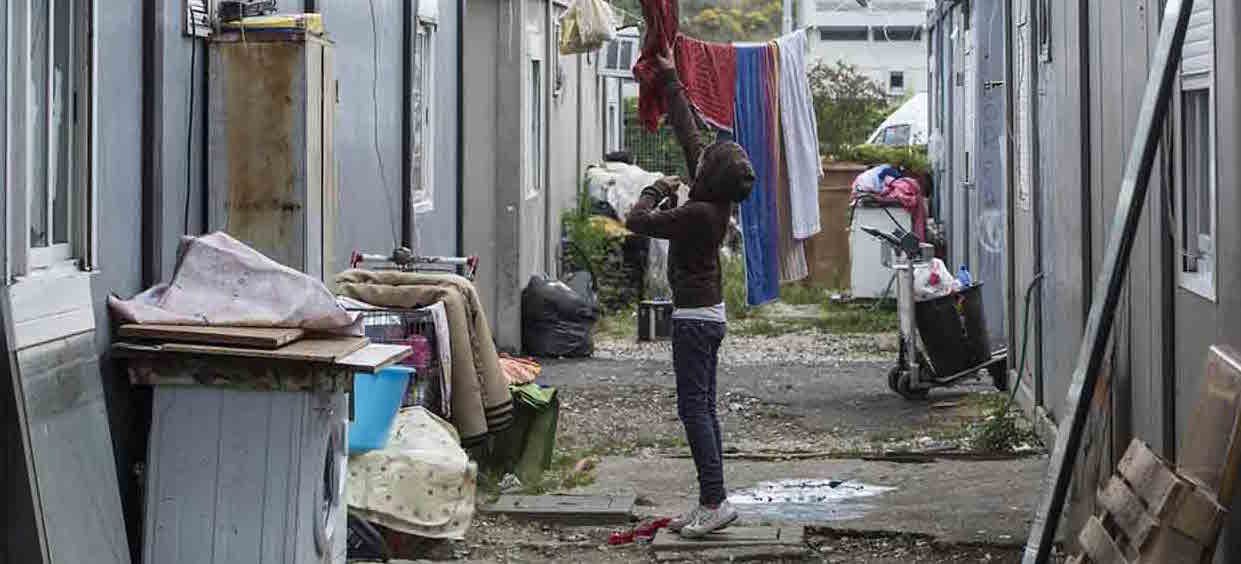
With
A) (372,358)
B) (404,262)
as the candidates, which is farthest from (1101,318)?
(404,262)

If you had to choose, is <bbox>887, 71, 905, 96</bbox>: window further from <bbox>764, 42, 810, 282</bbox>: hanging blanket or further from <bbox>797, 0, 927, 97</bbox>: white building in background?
<bbox>764, 42, 810, 282</bbox>: hanging blanket

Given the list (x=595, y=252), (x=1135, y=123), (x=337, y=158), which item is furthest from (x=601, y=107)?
(x=1135, y=123)

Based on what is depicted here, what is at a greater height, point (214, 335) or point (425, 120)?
point (425, 120)

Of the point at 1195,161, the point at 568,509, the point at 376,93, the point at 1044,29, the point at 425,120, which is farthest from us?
Result: the point at 425,120

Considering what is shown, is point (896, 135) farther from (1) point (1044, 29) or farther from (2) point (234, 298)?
(2) point (234, 298)

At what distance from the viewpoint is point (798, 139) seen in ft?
35.7

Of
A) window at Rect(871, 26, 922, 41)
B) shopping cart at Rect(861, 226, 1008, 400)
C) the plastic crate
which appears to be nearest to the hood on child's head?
the plastic crate

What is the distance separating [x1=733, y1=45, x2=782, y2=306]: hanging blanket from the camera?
10.7 metres

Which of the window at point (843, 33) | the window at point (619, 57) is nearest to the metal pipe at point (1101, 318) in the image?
the window at point (619, 57)

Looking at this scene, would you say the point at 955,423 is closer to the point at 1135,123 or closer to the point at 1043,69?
the point at 1043,69

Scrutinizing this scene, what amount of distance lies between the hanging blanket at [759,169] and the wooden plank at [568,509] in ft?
7.37

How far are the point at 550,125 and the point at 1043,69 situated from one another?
8178 mm

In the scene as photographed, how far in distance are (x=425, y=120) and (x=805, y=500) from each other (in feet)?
15.5

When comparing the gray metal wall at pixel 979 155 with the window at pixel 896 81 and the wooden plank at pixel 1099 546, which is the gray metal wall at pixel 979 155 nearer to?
the wooden plank at pixel 1099 546
